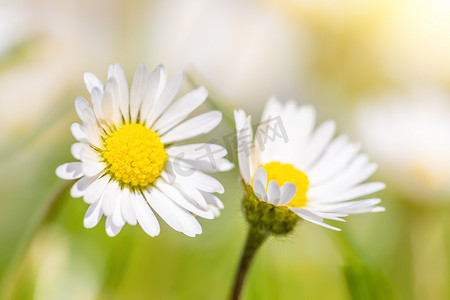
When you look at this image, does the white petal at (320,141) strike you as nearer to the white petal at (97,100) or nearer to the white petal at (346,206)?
the white petal at (346,206)

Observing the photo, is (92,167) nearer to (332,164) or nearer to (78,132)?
(78,132)

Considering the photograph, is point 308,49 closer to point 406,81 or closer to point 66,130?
point 406,81

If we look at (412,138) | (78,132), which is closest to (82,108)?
(78,132)

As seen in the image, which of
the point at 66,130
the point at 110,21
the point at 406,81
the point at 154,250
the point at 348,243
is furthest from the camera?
the point at 110,21

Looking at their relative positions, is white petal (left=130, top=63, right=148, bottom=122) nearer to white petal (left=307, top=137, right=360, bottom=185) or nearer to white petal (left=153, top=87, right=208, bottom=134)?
white petal (left=153, top=87, right=208, bottom=134)

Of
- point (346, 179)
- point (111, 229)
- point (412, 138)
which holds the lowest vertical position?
point (111, 229)

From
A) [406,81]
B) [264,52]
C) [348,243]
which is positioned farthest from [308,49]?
[348,243]
